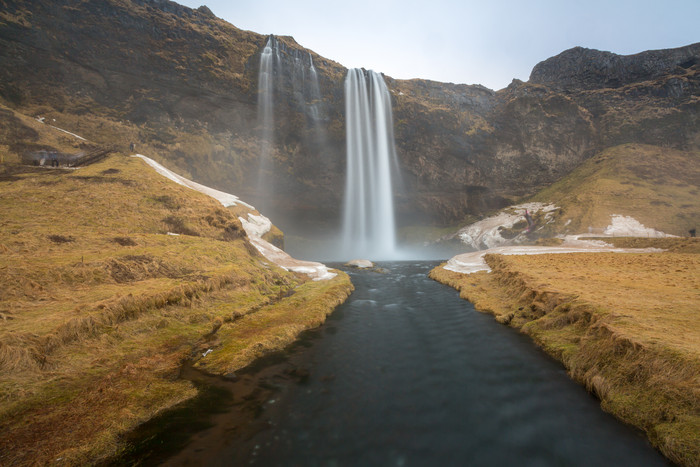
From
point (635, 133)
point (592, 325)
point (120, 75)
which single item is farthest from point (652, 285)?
point (635, 133)

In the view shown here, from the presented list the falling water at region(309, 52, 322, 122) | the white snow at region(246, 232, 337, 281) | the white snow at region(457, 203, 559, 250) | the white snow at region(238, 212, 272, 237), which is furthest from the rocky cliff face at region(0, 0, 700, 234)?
the white snow at region(246, 232, 337, 281)

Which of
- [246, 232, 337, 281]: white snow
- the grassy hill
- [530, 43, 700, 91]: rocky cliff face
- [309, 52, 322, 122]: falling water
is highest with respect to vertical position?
[530, 43, 700, 91]: rocky cliff face

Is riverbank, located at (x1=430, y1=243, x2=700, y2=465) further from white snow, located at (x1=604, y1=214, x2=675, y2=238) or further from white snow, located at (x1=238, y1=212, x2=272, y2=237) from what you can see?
white snow, located at (x1=604, y1=214, x2=675, y2=238)

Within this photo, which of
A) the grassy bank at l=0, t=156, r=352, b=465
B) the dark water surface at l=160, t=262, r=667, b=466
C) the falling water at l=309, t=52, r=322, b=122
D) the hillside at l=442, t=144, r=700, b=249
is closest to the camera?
the dark water surface at l=160, t=262, r=667, b=466

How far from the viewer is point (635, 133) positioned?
72875 millimetres

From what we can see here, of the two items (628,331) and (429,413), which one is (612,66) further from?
(429,413)

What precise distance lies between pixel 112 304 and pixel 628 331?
18.9 metres

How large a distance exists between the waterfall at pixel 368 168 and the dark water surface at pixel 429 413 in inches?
2529

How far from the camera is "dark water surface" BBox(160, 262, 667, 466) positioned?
6.29m

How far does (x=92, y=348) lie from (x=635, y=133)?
111 metres

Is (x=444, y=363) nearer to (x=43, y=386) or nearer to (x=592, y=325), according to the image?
(x=592, y=325)

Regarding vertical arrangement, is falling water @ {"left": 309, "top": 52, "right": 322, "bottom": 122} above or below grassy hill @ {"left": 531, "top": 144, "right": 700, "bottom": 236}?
above

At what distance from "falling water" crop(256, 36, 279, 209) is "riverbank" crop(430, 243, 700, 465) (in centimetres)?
5782

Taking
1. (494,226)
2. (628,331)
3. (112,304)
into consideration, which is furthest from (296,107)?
(628,331)
